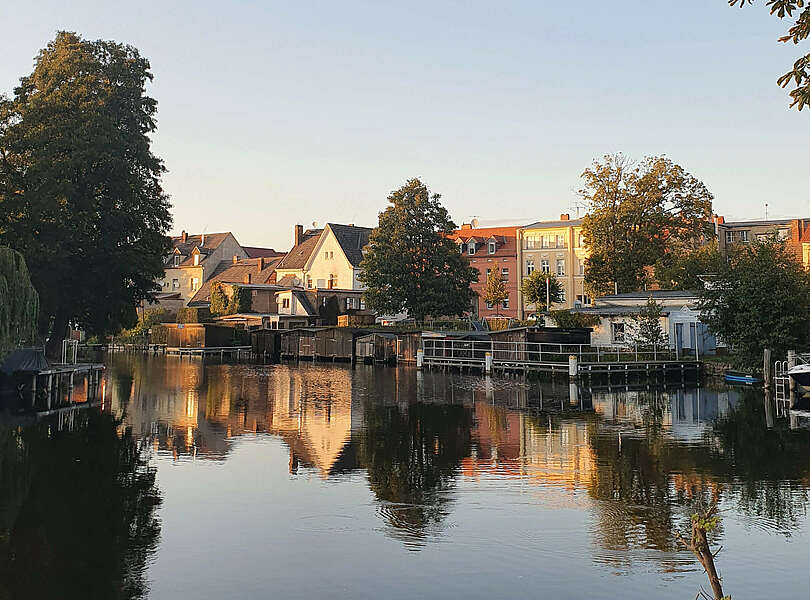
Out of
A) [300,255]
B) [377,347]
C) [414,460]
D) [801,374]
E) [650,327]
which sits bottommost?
[414,460]

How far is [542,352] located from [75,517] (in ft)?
117

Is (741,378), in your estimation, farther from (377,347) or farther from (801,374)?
(377,347)

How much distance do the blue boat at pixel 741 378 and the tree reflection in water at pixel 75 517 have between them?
29.4 metres

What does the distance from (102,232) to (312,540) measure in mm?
33141

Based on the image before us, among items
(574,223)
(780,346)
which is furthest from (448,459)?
→ (574,223)

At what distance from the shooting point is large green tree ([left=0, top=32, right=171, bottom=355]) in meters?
38.0

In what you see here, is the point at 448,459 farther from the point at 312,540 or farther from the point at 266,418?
the point at 266,418

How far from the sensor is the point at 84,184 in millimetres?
40531

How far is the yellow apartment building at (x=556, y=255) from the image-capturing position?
9019 cm

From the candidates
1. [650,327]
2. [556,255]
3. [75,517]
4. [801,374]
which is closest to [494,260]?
[556,255]

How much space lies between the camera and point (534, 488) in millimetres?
15102

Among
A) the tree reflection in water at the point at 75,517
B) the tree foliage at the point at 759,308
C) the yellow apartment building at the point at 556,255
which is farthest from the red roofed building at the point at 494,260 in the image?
the tree reflection in water at the point at 75,517

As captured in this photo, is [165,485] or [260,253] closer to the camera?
[165,485]

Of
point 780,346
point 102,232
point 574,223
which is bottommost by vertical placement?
point 780,346
